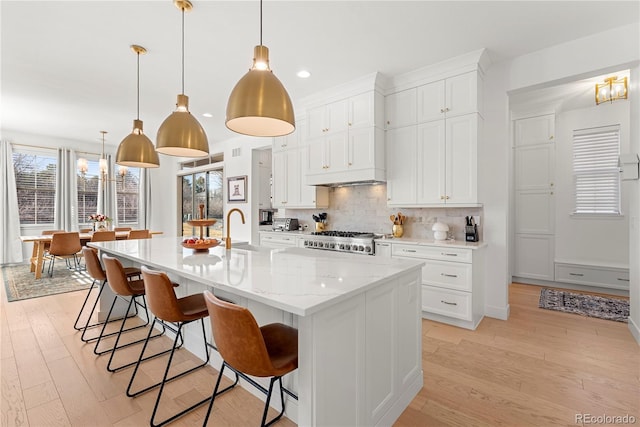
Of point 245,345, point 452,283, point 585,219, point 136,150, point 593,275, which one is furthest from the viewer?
point 585,219

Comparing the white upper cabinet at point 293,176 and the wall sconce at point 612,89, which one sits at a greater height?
the wall sconce at point 612,89

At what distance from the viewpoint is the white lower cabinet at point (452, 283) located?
3.00 m

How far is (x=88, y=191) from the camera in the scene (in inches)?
281

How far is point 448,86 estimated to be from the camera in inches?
130

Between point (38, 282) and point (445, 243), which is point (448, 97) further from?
point (38, 282)

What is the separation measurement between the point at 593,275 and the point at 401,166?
329 centimetres

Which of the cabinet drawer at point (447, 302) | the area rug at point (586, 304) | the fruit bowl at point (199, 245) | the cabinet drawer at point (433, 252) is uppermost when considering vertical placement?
the fruit bowl at point (199, 245)

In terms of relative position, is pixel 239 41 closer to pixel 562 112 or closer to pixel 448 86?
pixel 448 86

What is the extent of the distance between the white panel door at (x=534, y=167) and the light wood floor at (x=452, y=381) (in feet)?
7.65

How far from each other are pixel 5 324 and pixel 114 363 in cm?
185

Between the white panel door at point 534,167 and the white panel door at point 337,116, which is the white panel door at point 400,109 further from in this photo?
the white panel door at point 534,167

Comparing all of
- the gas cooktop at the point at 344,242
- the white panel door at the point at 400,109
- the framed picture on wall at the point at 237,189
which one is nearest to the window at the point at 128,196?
the framed picture on wall at the point at 237,189

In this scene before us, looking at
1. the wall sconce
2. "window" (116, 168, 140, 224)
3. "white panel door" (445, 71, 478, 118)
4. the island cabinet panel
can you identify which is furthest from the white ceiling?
"window" (116, 168, 140, 224)

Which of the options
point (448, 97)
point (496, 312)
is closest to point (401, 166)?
point (448, 97)
